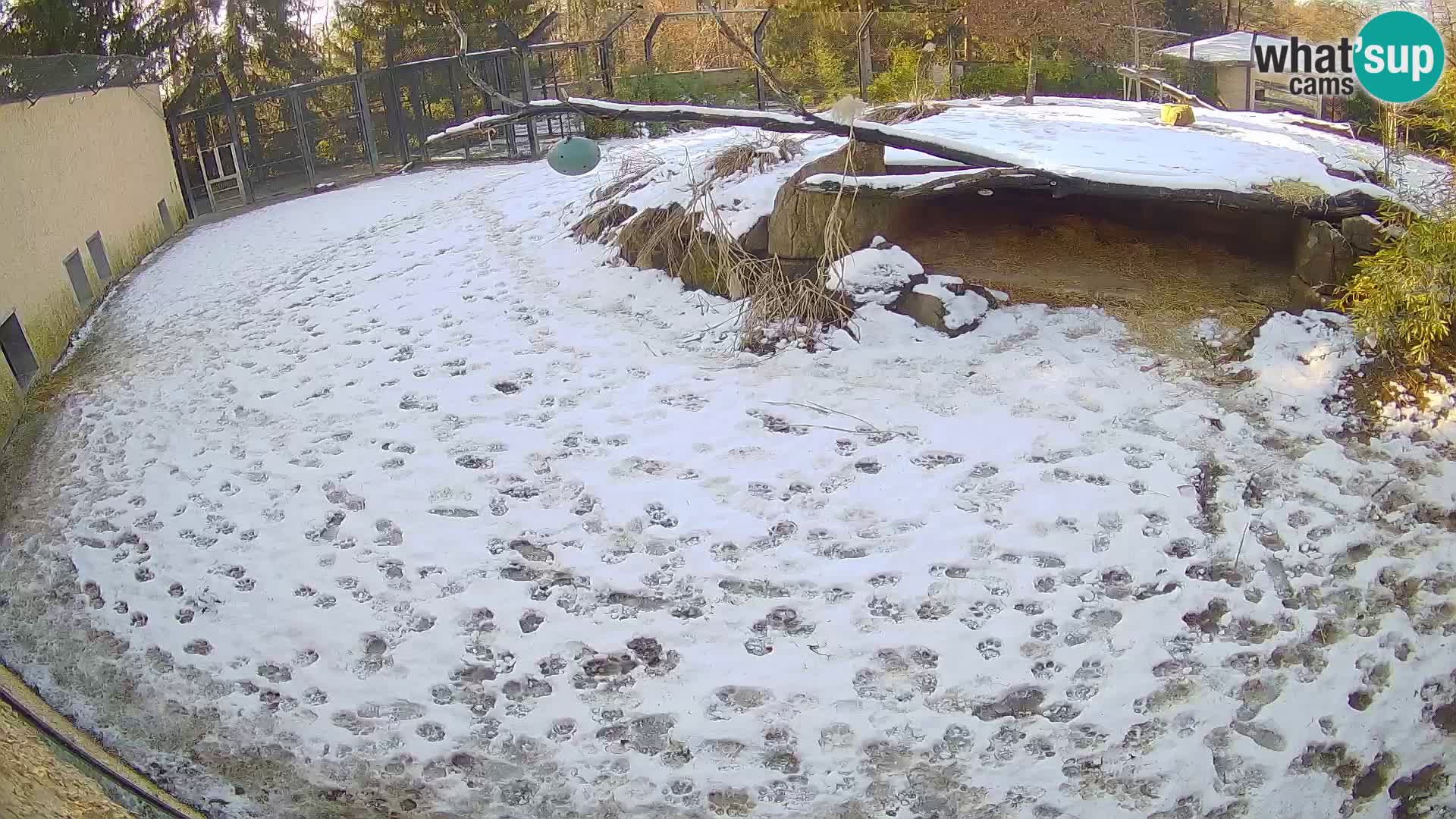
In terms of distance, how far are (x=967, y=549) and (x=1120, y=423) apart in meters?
1.16

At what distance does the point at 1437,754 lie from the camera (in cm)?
326

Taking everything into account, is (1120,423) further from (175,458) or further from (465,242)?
(465,242)

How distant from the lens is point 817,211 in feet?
19.0

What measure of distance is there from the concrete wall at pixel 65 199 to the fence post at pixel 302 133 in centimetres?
165

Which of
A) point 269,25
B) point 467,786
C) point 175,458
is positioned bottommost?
point 467,786

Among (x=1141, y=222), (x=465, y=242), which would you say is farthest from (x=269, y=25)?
(x=1141, y=222)

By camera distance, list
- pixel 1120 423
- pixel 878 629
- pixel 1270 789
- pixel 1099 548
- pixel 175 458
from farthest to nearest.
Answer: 1. pixel 175 458
2. pixel 1120 423
3. pixel 1099 548
4. pixel 878 629
5. pixel 1270 789

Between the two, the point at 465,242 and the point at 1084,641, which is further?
the point at 465,242

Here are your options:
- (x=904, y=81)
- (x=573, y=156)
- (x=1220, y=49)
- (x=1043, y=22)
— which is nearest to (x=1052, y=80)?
(x=1043, y=22)

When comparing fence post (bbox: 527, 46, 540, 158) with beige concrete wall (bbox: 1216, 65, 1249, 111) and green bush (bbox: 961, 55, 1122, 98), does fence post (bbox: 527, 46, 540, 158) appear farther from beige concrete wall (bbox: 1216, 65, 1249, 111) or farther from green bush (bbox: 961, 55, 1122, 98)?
beige concrete wall (bbox: 1216, 65, 1249, 111)

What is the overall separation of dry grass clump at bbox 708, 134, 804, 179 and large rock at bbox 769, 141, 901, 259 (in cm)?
89

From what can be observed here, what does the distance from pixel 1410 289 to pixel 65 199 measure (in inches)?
345

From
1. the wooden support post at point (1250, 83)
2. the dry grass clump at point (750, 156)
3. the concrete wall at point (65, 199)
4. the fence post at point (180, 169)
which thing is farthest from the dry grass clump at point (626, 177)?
the wooden support post at point (1250, 83)

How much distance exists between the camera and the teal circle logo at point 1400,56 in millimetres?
5051
